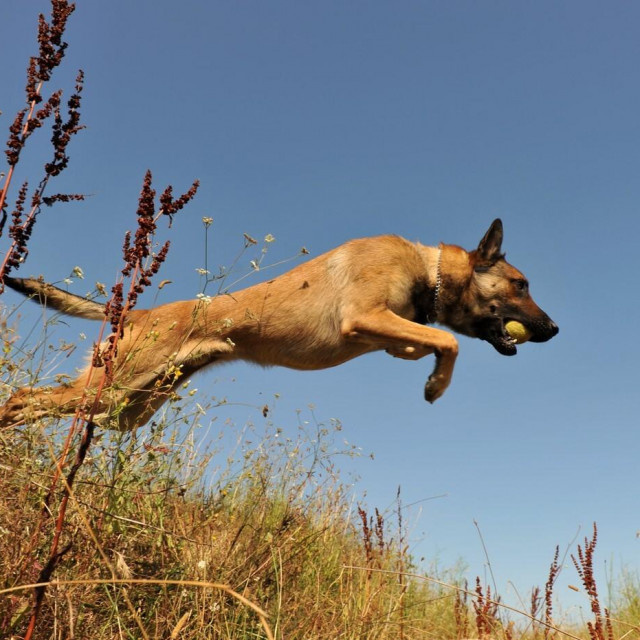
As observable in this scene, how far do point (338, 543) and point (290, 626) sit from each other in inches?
110

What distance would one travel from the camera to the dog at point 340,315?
5473 mm

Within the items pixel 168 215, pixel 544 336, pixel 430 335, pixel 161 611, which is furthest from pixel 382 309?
pixel 168 215

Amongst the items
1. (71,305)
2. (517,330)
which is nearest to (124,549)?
(71,305)

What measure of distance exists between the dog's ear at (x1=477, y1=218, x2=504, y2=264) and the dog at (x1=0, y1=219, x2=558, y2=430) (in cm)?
2

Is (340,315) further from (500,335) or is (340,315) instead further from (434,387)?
(500,335)

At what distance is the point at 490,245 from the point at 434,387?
213 cm

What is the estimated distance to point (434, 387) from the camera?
18.1 ft

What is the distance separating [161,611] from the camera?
3.00 meters

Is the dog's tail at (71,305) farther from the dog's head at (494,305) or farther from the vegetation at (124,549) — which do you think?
the dog's head at (494,305)

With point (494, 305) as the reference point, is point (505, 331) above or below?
below

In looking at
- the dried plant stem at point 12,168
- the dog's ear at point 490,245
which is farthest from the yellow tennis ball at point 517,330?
the dried plant stem at point 12,168

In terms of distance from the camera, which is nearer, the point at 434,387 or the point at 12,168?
the point at 12,168

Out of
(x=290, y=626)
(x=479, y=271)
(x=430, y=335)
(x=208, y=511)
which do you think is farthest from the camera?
(x=479, y=271)

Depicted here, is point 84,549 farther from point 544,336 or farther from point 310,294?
point 544,336
